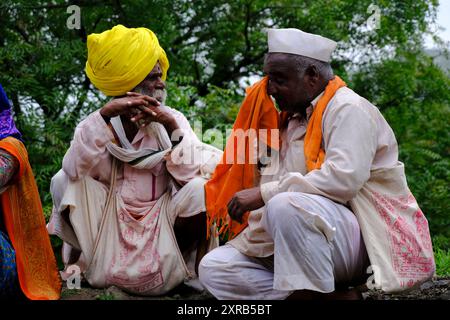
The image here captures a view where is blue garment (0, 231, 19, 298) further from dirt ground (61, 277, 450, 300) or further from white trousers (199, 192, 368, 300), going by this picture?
white trousers (199, 192, 368, 300)

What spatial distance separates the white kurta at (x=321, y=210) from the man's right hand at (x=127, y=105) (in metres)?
1.00

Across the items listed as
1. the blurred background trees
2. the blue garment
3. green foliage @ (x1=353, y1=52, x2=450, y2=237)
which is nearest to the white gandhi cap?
the blue garment

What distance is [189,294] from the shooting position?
4777 mm

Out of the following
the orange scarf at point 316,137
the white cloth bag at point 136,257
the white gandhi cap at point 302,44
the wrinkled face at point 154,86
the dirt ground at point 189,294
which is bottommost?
the dirt ground at point 189,294

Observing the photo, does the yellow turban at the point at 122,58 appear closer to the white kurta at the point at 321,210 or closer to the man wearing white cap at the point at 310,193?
the man wearing white cap at the point at 310,193

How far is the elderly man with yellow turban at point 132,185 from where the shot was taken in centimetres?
468

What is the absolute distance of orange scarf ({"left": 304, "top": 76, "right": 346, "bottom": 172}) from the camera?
3.97 meters

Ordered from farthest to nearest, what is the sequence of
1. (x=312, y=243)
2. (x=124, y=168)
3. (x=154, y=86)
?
(x=154, y=86)
(x=124, y=168)
(x=312, y=243)

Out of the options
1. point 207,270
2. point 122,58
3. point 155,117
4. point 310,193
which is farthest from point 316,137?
point 122,58

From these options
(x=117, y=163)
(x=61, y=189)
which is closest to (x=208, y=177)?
(x=117, y=163)

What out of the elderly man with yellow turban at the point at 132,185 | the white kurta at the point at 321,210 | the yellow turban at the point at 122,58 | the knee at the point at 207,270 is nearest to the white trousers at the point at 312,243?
the white kurta at the point at 321,210

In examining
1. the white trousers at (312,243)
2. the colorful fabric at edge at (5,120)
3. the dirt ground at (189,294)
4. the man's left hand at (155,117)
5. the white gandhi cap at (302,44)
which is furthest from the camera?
the man's left hand at (155,117)

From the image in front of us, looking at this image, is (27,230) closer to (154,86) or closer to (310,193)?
(154,86)

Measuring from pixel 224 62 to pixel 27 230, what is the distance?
6.12 m
